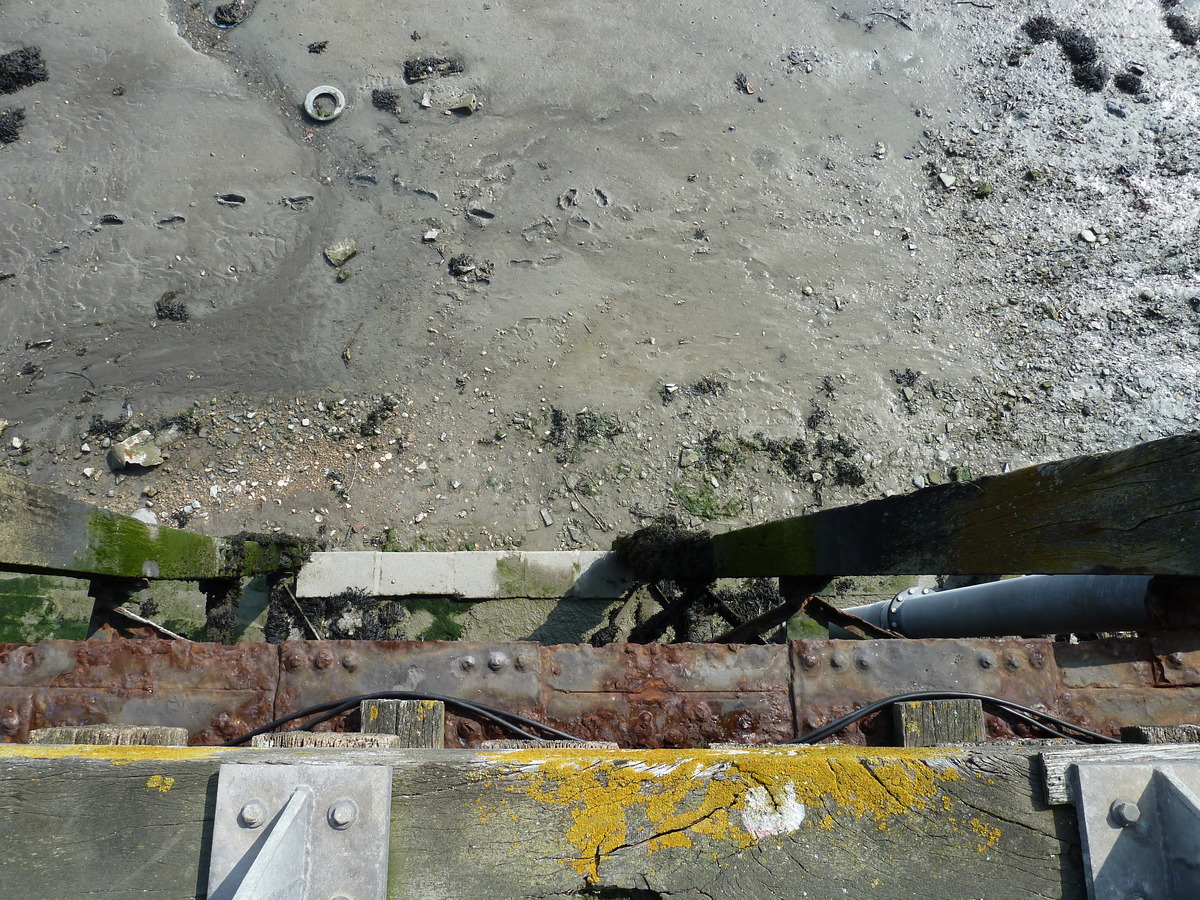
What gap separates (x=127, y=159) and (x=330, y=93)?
6.18 ft

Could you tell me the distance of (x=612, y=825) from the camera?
4.23 feet

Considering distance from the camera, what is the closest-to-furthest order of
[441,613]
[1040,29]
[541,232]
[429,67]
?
1. [441,613]
2. [541,232]
3. [429,67]
4. [1040,29]

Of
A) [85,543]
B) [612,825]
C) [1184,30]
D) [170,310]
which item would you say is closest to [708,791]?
[612,825]

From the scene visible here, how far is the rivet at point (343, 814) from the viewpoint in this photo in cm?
123

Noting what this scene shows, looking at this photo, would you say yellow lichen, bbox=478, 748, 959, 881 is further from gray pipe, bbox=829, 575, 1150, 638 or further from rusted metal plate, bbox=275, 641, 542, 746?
gray pipe, bbox=829, 575, 1150, 638

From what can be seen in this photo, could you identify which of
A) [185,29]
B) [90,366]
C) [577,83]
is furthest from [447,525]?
[185,29]

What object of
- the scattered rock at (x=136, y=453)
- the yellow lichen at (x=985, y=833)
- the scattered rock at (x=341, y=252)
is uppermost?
the scattered rock at (x=341, y=252)

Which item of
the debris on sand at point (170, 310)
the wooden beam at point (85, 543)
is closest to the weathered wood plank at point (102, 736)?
the wooden beam at point (85, 543)

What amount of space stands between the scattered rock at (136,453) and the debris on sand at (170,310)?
1047 millimetres

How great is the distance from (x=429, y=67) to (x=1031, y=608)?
6.80 metres

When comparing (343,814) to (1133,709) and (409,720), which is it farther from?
(1133,709)

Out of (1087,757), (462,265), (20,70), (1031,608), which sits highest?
(20,70)

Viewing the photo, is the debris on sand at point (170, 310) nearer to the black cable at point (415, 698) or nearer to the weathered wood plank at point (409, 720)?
the black cable at point (415, 698)

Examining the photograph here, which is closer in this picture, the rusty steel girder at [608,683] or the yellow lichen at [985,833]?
the yellow lichen at [985,833]
